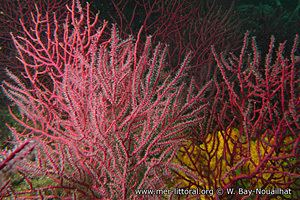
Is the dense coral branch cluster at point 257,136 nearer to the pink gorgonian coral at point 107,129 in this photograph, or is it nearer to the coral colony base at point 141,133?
the coral colony base at point 141,133

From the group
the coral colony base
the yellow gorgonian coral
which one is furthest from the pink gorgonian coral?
the yellow gorgonian coral

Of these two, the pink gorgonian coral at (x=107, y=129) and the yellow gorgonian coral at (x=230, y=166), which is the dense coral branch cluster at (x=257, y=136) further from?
the pink gorgonian coral at (x=107, y=129)

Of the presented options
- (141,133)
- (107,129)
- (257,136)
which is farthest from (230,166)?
(107,129)

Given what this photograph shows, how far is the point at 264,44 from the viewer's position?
22.0 feet

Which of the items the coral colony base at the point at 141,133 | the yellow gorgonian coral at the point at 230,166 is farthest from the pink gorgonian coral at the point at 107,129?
the yellow gorgonian coral at the point at 230,166

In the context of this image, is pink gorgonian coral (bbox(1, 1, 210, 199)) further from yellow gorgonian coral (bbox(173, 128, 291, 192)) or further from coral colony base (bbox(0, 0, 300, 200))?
yellow gorgonian coral (bbox(173, 128, 291, 192))

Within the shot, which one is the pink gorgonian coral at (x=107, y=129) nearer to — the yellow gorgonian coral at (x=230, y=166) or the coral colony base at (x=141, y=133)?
the coral colony base at (x=141, y=133)

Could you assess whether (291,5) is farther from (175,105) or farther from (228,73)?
(175,105)

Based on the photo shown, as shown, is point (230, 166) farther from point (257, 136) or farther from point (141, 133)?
point (141, 133)

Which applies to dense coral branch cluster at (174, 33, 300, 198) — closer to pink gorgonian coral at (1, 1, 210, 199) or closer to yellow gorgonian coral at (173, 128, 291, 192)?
yellow gorgonian coral at (173, 128, 291, 192)

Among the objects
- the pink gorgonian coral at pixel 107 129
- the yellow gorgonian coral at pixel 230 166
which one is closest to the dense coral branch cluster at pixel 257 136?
the yellow gorgonian coral at pixel 230 166

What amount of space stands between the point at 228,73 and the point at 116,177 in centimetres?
417

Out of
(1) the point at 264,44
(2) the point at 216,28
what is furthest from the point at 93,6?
(1) the point at 264,44


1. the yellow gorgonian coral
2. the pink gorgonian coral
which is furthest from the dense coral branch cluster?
the pink gorgonian coral
